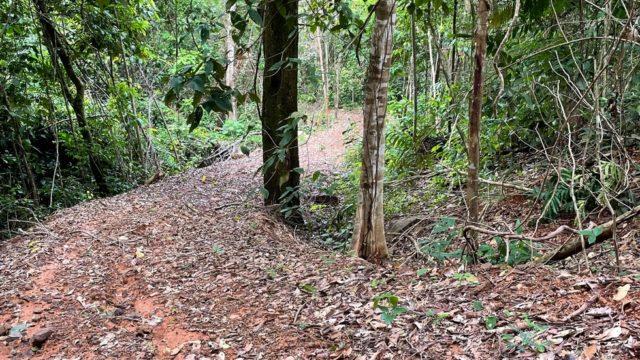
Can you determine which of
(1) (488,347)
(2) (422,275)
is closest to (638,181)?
(2) (422,275)

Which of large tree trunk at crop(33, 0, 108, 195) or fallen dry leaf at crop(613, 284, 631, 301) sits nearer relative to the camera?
fallen dry leaf at crop(613, 284, 631, 301)

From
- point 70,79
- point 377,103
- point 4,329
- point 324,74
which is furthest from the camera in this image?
point 70,79

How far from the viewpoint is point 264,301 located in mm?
3863

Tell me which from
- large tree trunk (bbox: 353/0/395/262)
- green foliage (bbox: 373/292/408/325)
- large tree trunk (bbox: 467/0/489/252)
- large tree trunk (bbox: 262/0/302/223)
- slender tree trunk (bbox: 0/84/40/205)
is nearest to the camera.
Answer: green foliage (bbox: 373/292/408/325)

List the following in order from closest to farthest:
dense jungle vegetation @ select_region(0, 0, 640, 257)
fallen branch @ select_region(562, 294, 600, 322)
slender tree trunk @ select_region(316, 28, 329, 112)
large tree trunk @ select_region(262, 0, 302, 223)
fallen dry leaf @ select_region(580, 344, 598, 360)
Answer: fallen dry leaf @ select_region(580, 344, 598, 360), fallen branch @ select_region(562, 294, 600, 322), dense jungle vegetation @ select_region(0, 0, 640, 257), slender tree trunk @ select_region(316, 28, 329, 112), large tree trunk @ select_region(262, 0, 302, 223)

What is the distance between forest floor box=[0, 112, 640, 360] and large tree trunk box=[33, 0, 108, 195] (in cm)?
365

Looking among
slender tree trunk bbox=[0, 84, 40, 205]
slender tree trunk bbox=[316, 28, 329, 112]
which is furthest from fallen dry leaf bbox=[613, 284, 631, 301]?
slender tree trunk bbox=[0, 84, 40, 205]

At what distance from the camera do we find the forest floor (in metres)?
2.71

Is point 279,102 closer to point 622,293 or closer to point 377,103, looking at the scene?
point 377,103

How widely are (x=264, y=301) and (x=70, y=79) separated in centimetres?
796

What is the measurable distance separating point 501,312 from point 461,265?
3.07 ft

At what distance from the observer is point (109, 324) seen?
3744 mm

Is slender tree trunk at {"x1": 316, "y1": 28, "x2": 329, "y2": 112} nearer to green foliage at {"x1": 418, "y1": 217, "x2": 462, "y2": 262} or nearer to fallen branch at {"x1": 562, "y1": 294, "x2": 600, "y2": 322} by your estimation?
green foliage at {"x1": 418, "y1": 217, "x2": 462, "y2": 262}

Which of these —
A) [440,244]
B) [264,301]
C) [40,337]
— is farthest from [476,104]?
[40,337]
